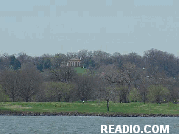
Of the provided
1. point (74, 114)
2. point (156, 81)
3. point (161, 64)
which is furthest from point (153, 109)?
point (161, 64)

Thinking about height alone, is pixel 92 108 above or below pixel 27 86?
below

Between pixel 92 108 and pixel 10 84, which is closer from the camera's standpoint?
pixel 92 108

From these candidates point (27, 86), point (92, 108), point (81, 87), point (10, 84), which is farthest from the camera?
point (81, 87)

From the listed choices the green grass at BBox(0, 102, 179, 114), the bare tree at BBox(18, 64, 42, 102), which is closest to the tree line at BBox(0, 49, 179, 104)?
the bare tree at BBox(18, 64, 42, 102)

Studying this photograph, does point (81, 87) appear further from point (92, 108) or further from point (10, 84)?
point (92, 108)

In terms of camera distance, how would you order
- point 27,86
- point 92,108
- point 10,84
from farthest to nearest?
1. point 27,86
2. point 10,84
3. point 92,108

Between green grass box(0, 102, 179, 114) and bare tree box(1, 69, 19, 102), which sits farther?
bare tree box(1, 69, 19, 102)

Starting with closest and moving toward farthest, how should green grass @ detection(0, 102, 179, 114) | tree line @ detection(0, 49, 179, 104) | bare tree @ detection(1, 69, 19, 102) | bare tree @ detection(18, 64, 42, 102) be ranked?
1. green grass @ detection(0, 102, 179, 114)
2. tree line @ detection(0, 49, 179, 104)
3. bare tree @ detection(1, 69, 19, 102)
4. bare tree @ detection(18, 64, 42, 102)

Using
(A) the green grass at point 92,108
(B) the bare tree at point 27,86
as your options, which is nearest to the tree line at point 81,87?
(B) the bare tree at point 27,86

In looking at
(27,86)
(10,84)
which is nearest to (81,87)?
(27,86)

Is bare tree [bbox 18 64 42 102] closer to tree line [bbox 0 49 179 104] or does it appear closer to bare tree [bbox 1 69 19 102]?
tree line [bbox 0 49 179 104]

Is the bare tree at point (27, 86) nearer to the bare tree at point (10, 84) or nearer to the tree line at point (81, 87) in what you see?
the tree line at point (81, 87)

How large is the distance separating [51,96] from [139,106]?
25079 mm

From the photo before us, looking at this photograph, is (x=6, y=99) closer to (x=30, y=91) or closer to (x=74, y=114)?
(x=30, y=91)
